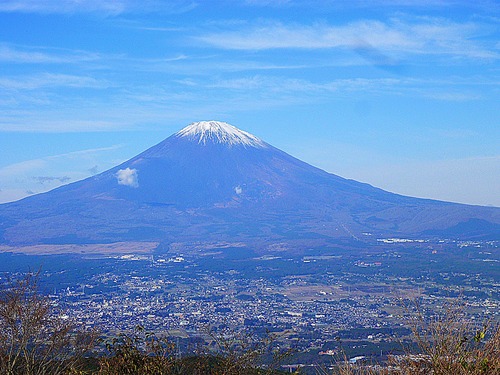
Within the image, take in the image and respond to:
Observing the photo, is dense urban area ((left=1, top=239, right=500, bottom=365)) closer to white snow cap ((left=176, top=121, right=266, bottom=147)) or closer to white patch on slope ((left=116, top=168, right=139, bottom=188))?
white patch on slope ((left=116, top=168, right=139, bottom=188))

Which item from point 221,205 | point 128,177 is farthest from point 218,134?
point 221,205

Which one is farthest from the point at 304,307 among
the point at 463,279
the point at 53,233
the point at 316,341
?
the point at 53,233

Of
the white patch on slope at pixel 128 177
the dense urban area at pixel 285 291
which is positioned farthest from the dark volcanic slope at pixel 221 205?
the dense urban area at pixel 285 291

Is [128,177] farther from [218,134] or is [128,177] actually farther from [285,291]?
[285,291]

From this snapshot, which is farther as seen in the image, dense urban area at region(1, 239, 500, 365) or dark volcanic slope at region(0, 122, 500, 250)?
dark volcanic slope at region(0, 122, 500, 250)

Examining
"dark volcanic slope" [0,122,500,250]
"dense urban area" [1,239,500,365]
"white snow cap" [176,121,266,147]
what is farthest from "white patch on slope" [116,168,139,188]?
"dense urban area" [1,239,500,365]
